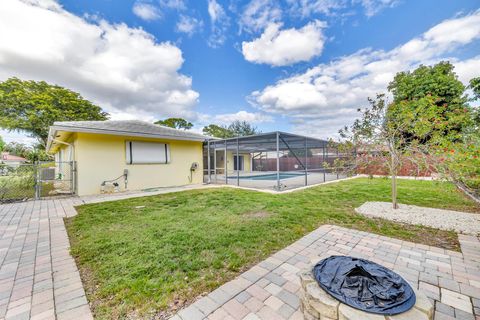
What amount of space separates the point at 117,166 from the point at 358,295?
31.7 feet

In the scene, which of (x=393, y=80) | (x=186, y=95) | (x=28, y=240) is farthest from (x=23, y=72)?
(x=393, y=80)

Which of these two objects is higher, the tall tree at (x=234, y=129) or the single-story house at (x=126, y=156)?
the tall tree at (x=234, y=129)

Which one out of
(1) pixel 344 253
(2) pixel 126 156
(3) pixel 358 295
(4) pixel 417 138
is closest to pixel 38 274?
(3) pixel 358 295

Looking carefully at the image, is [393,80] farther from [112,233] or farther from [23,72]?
[23,72]

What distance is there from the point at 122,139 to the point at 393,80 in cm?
2055

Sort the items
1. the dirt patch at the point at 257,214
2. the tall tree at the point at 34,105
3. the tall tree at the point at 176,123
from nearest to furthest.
→ the dirt patch at the point at 257,214 < the tall tree at the point at 34,105 < the tall tree at the point at 176,123

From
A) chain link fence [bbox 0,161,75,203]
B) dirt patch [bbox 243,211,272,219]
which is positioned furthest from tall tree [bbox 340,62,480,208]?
chain link fence [bbox 0,161,75,203]

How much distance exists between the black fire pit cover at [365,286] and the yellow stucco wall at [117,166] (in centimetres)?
926

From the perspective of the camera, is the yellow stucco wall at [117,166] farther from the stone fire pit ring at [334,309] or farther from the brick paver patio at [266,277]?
the stone fire pit ring at [334,309]

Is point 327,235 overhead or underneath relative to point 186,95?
underneath

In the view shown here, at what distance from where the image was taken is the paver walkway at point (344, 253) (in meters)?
1.73

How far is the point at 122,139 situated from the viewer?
8.80 metres

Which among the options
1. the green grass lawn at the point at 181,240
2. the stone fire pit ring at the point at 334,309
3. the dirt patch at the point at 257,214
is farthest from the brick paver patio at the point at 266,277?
the dirt patch at the point at 257,214

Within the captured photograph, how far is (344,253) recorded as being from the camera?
2.86 m
